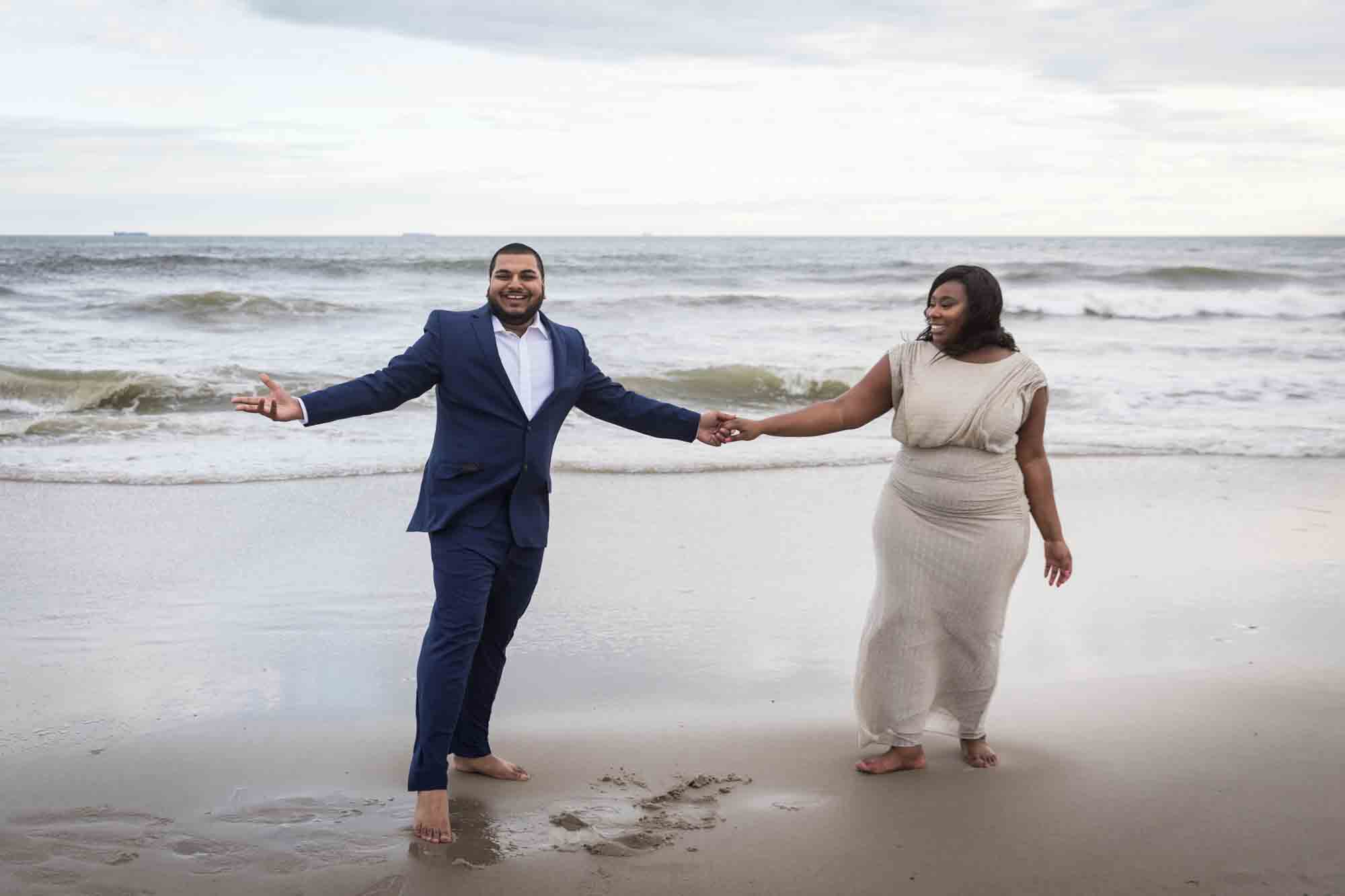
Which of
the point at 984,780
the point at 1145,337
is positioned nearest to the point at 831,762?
the point at 984,780

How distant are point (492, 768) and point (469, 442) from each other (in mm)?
1080

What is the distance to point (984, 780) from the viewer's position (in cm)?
397

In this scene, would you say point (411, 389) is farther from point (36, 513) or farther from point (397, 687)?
point (36, 513)

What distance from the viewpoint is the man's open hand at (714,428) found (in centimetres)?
434

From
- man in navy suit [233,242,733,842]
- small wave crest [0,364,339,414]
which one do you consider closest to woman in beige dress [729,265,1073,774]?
man in navy suit [233,242,733,842]

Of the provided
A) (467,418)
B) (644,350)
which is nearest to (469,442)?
(467,418)

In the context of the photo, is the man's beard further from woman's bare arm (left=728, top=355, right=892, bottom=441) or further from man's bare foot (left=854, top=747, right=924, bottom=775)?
man's bare foot (left=854, top=747, right=924, bottom=775)

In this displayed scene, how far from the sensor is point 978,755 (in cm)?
410

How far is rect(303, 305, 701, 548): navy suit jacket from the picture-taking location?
3.60 m

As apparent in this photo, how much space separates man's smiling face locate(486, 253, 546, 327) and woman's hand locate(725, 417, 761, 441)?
1034mm

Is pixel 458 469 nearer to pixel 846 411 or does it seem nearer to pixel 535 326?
pixel 535 326

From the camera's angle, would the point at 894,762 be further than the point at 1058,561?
No

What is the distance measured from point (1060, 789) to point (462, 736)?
1859 millimetres

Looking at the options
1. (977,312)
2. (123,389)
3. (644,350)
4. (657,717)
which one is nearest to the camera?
(977,312)
